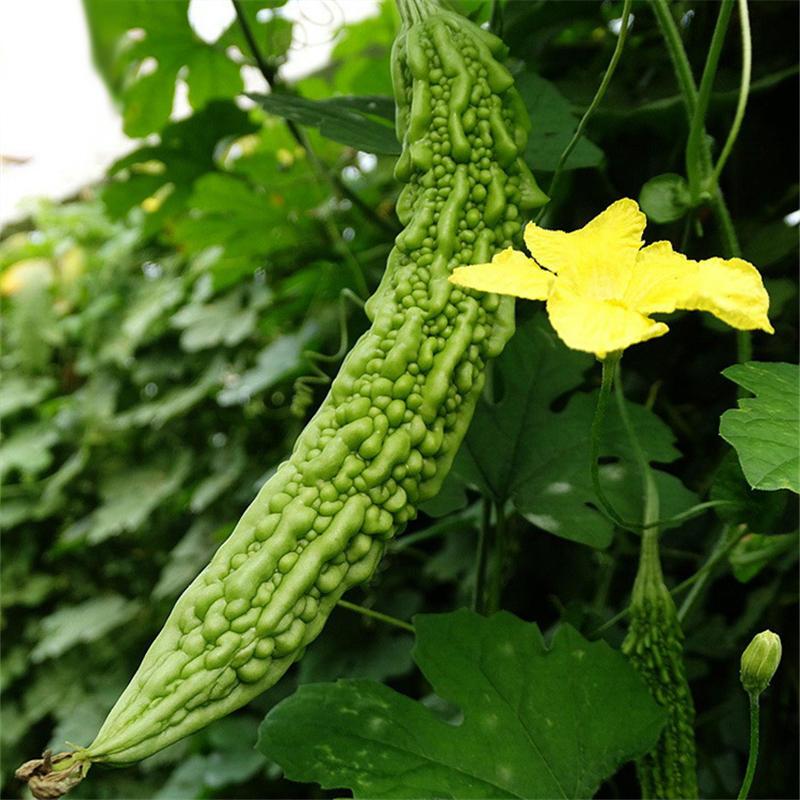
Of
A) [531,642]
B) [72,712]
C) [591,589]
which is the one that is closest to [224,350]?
[72,712]

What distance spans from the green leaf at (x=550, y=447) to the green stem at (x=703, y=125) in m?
0.19

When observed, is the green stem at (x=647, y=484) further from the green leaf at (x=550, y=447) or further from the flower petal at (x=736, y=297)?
the flower petal at (x=736, y=297)

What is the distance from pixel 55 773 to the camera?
1.51 ft

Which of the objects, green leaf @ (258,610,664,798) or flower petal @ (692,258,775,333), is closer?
flower petal @ (692,258,775,333)

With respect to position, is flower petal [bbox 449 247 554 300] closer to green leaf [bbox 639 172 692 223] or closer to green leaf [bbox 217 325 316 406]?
green leaf [bbox 639 172 692 223]

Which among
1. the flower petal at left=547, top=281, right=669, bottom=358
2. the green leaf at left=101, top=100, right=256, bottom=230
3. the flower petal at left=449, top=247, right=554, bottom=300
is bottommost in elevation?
the green leaf at left=101, top=100, right=256, bottom=230

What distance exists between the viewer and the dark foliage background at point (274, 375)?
0.91 m

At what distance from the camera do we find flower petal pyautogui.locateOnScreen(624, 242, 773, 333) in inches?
19.2

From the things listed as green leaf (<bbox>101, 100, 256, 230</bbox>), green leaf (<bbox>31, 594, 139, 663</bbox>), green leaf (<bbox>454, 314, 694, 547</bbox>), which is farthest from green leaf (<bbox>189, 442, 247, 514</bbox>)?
green leaf (<bbox>454, 314, 694, 547</bbox>)

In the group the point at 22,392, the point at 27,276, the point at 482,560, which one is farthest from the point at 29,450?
the point at 482,560

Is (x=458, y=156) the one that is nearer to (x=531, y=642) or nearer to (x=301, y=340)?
(x=531, y=642)

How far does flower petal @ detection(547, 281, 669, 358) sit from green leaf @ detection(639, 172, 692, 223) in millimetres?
285

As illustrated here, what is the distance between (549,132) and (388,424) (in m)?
0.40

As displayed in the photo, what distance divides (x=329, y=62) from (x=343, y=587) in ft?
5.71
